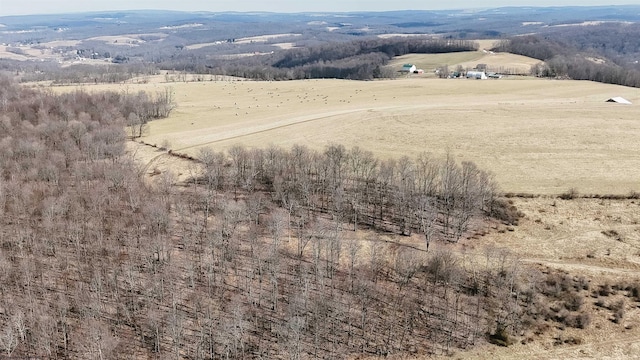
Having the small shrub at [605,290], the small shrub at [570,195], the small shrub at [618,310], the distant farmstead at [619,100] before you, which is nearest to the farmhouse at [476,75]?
the distant farmstead at [619,100]

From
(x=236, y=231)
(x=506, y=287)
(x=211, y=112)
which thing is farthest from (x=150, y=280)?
(x=211, y=112)

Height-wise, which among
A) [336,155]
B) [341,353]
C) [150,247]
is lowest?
[341,353]

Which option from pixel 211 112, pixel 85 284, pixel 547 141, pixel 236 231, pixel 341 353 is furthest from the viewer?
pixel 211 112

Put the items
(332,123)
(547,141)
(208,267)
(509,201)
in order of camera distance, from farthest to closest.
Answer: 1. (332,123)
2. (547,141)
3. (509,201)
4. (208,267)

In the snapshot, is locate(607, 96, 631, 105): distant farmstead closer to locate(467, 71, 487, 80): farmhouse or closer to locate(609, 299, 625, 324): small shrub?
locate(467, 71, 487, 80): farmhouse

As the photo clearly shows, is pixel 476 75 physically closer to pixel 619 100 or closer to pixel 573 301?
pixel 619 100

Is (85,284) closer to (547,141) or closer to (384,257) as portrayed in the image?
(384,257)
